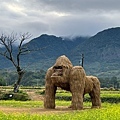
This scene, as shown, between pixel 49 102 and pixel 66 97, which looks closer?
pixel 49 102

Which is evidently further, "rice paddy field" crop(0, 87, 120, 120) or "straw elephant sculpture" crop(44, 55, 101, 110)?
"straw elephant sculpture" crop(44, 55, 101, 110)

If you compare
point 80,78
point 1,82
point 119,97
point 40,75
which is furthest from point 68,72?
point 40,75

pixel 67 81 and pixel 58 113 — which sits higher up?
pixel 67 81

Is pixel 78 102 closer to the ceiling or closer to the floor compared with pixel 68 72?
closer to the floor

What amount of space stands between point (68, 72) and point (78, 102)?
6.13 ft

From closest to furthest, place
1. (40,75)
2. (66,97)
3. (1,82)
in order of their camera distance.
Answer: (66,97), (1,82), (40,75)

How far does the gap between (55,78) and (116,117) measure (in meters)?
8.28

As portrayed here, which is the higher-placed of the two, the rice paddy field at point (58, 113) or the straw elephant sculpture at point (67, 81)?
the straw elephant sculpture at point (67, 81)

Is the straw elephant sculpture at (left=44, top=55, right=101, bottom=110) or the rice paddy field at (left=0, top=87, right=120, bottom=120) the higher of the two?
the straw elephant sculpture at (left=44, top=55, right=101, bottom=110)

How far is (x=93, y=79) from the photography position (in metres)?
22.8

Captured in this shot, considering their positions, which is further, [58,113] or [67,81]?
[67,81]

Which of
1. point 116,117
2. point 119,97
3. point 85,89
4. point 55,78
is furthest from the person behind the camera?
point 119,97

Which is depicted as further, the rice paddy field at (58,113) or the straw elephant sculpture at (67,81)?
the straw elephant sculpture at (67,81)

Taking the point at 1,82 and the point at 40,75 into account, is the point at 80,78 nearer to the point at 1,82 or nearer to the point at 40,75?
the point at 1,82
